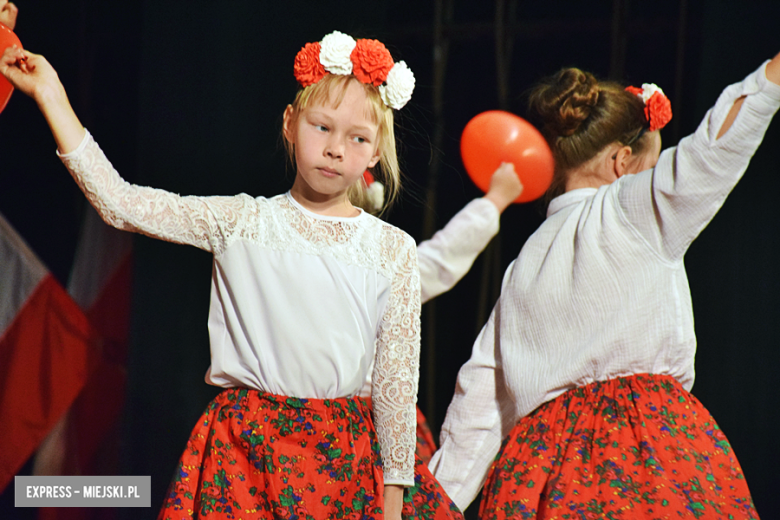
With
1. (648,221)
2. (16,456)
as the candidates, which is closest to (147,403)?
(16,456)

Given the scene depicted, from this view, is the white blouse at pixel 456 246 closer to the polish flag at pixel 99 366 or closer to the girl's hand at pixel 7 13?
the polish flag at pixel 99 366

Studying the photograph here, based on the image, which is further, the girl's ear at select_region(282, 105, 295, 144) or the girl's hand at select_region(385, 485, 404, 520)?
the girl's ear at select_region(282, 105, 295, 144)

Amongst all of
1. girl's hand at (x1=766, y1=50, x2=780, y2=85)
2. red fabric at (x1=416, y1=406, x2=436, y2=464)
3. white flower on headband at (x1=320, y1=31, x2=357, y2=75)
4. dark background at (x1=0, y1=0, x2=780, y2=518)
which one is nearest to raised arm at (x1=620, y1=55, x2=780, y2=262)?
girl's hand at (x1=766, y1=50, x2=780, y2=85)

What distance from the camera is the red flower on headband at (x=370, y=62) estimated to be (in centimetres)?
156

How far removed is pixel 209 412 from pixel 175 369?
1.45 meters

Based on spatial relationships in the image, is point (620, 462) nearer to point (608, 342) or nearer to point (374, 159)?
point (608, 342)

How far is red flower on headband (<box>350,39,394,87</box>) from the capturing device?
61.5 inches

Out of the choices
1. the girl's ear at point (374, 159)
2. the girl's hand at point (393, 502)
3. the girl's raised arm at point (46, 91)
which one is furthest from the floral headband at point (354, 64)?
the girl's hand at point (393, 502)

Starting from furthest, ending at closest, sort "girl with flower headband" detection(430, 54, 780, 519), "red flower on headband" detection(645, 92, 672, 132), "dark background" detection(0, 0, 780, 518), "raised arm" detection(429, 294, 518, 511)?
"dark background" detection(0, 0, 780, 518)
"red flower on headband" detection(645, 92, 672, 132)
"raised arm" detection(429, 294, 518, 511)
"girl with flower headband" detection(430, 54, 780, 519)

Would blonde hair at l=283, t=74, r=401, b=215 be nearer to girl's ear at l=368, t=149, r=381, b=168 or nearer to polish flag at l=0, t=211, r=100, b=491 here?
girl's ear at l=368, t=149, r=381, b=168

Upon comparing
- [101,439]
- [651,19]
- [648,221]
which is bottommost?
[101,439]

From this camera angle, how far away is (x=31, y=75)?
1.31m

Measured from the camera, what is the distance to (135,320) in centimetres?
274

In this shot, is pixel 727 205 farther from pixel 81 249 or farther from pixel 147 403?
pixel 81 249
